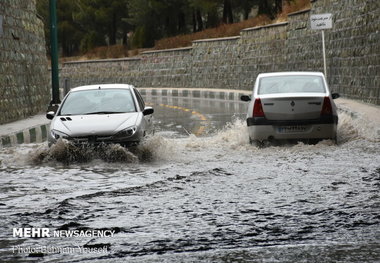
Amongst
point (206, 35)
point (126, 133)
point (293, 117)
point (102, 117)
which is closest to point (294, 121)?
point (293, 117)

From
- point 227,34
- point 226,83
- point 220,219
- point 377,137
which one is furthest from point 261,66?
point 220,219

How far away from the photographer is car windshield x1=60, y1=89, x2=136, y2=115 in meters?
14.6

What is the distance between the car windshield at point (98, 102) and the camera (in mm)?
14594

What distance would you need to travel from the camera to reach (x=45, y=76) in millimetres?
30188

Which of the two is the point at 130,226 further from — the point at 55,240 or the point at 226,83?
the point at 226,83

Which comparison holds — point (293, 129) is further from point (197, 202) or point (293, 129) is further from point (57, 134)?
point (197, 202)

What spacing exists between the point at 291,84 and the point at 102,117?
387 cm

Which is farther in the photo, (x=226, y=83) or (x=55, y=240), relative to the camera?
(x=226, y=83)

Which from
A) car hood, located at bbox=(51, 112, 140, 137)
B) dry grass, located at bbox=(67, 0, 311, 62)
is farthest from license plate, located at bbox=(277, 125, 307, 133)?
dry grass, located at bbox=(67, 0, 311, 62)

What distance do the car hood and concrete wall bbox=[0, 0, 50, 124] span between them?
784cm

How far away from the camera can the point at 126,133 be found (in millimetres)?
13422

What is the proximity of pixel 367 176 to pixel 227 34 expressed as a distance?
132 ft

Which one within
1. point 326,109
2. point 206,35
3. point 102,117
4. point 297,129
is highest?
point 206,35

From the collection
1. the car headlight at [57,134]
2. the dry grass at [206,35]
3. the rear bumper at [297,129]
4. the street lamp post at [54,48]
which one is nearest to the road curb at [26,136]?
the car headlight at [57,134]
